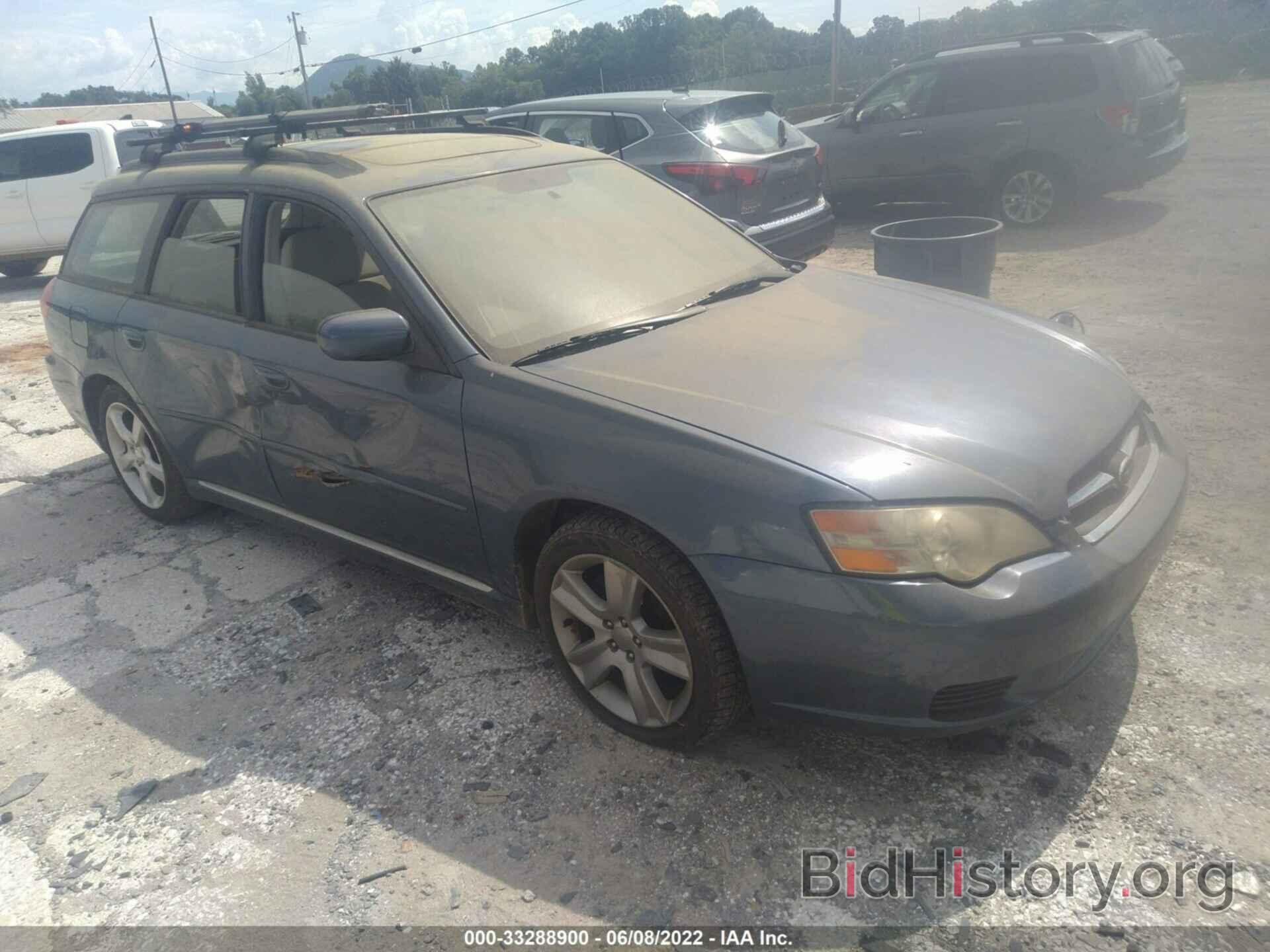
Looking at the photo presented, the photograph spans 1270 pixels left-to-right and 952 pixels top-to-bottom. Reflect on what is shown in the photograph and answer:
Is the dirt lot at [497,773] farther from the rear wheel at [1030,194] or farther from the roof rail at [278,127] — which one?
the rear wheel at [1030,194]

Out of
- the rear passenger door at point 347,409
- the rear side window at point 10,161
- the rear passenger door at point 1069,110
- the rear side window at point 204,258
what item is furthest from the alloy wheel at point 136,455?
the rear side window at point 10,161

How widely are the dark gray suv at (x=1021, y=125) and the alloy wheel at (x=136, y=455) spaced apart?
8220 millimetres

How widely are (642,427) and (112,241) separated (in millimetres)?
3208

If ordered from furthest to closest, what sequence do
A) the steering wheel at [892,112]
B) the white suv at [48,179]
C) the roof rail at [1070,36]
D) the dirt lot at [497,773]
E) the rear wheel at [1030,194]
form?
the white suv at [48,179] < the steering wheel at [892,112] < the rear wheel at [1030,194] < the roof rail at [1070,36] < the dirt lot at [497,773]

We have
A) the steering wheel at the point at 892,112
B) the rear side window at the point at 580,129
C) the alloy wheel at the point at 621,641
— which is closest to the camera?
the alloy wheel at the point at 621,641

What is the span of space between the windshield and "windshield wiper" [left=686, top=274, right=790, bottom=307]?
1.2 inches

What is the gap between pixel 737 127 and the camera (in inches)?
304

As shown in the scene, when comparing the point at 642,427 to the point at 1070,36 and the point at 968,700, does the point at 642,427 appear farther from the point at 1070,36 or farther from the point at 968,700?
the point at 1070,36

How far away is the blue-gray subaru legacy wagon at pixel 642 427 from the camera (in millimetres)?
2301

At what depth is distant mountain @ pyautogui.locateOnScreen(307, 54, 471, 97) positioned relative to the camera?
186ft

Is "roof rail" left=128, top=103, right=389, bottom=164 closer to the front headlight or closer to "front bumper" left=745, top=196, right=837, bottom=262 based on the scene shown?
the front headlight

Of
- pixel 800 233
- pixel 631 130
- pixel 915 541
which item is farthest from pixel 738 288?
pixel 631 130

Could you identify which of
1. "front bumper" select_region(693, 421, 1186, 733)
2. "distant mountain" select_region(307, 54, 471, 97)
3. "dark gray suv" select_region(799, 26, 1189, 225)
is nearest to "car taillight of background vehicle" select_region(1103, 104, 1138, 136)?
"dark gray suv" select_region(799, 26, 1189, 225)

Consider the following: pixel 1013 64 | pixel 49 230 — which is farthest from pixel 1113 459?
pixel 49 230
